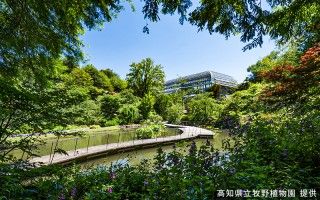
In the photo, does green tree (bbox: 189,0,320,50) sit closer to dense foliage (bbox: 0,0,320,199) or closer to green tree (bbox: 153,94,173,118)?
dense foliage (bbox: 0,0,320,199)

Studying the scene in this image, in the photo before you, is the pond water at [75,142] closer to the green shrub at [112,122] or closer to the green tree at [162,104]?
the green shrub at [112,122]

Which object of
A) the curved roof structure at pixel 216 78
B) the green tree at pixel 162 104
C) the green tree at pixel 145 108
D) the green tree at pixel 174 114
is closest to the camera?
the green tree at pixel 145 108

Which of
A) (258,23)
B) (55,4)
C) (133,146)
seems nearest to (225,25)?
(258,23)

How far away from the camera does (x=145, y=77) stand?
45.4 meters

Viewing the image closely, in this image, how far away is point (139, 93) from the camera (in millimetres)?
45438

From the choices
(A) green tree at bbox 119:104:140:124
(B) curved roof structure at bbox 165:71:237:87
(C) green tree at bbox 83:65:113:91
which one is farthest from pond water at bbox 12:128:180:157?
(B) curved roof structure at bbox 165:71:237:87

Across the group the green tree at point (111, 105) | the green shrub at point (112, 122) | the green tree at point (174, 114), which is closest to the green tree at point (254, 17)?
the green shrub at point (112, 122)

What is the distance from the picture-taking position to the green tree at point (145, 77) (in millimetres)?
45000

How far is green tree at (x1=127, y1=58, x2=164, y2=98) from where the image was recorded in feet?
148

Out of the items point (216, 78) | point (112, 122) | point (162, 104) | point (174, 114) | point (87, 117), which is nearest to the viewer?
point (87, 117)

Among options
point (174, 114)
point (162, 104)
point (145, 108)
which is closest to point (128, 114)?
point (145, 108)

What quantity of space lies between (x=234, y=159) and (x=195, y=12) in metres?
2.34

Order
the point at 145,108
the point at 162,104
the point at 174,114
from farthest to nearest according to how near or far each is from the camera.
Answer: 1. the point at 162,104
2. the point at 174,114
3. the point at 145,108

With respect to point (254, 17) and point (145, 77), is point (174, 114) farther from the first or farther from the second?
point (254, 17)
